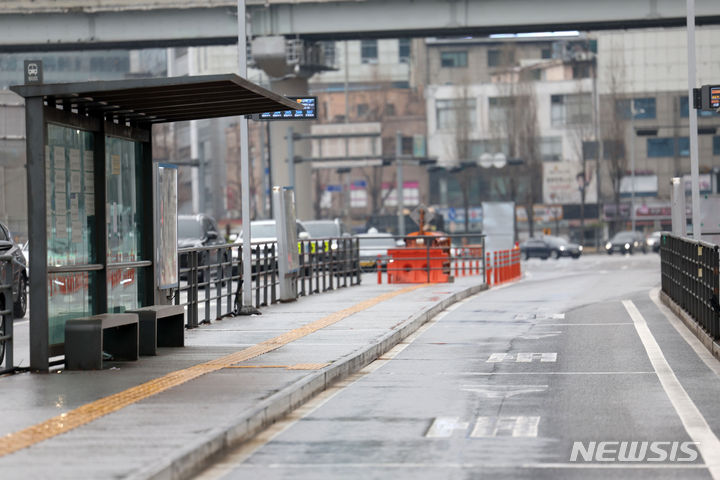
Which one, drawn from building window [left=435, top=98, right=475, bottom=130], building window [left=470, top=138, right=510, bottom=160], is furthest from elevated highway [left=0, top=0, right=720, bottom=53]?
building window [left=435, top=98, right=475, bottom=130]

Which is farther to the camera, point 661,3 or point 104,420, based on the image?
point 661,3

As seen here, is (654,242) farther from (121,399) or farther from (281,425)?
(281,425)

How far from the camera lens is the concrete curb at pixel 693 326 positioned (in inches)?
651

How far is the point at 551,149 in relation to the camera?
111500mm

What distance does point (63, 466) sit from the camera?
843 centimetres

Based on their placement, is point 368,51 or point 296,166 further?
point 368,51

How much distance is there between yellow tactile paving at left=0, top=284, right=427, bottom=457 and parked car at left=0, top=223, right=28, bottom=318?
6.31m

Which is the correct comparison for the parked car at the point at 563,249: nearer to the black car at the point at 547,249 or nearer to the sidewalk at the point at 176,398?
the black car at the point at 547,249

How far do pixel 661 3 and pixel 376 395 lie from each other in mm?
35533

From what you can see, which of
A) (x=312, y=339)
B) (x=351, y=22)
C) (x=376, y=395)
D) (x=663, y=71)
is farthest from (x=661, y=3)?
(x=663, y=71)

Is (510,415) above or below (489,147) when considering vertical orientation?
below

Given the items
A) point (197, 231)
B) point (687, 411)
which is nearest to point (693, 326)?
point (687, 411)

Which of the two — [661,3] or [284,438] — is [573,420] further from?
[661,3]

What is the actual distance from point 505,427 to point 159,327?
6.99 metres
